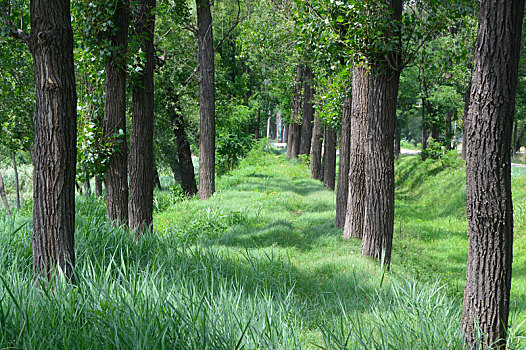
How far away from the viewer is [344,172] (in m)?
10.0

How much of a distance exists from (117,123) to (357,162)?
4163 millimetres

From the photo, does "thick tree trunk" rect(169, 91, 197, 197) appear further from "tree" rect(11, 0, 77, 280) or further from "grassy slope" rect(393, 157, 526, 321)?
"tree" rect(11, 0, 77, 280)

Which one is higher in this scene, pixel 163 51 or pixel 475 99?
pixel 163 51

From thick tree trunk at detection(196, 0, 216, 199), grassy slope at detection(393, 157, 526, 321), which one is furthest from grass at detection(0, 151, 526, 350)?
thick tree trunk at detection(196, 0, 216, 199)

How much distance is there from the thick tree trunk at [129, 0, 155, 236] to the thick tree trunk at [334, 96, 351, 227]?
12.4ft

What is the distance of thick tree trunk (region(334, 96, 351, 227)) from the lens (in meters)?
9.62

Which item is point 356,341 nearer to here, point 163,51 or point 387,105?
point 387,105

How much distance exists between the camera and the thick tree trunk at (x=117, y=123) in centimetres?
752

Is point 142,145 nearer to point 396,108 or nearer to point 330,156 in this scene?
point 396,108

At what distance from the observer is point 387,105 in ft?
22.7

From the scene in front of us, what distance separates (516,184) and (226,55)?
17.7 m

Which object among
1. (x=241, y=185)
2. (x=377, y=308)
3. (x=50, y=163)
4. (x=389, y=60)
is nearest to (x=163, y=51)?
(x=241, y=185)

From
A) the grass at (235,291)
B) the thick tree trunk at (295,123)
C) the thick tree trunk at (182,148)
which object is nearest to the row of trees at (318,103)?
the grass at (235,291)

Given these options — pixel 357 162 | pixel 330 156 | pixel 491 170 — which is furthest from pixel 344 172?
pixel 330 156
